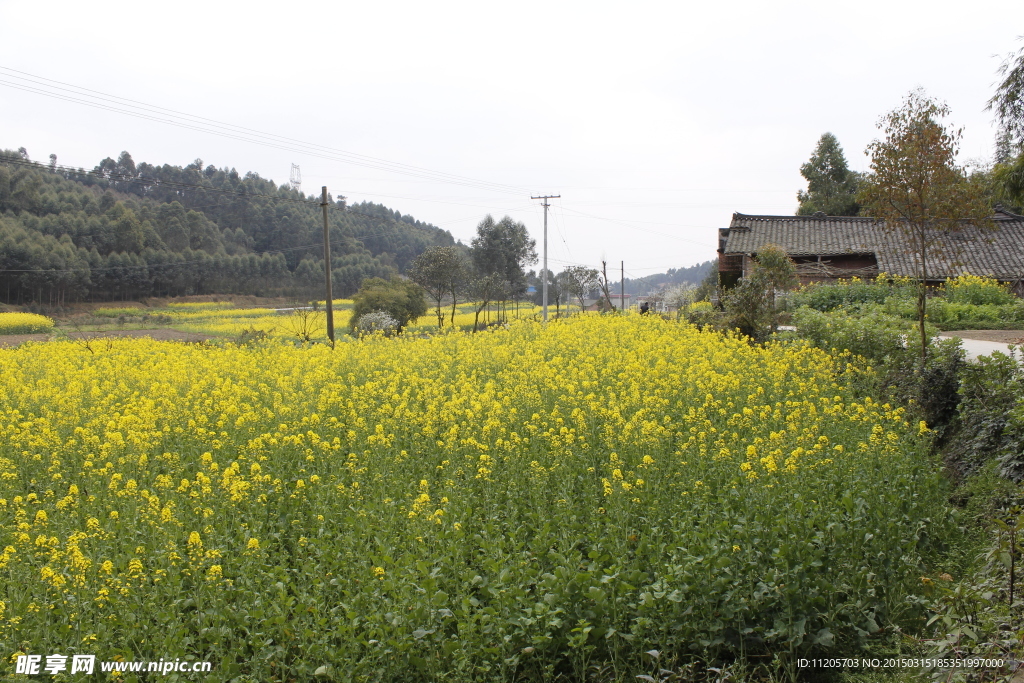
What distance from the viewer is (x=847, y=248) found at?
24422mm

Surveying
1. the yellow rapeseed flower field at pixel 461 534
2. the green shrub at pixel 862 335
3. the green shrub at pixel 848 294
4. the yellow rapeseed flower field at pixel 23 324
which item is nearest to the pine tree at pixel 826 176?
the green shrub at pixel 848 294

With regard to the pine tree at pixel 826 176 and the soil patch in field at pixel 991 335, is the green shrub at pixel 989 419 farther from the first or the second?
the pine tree at pixel 826 176

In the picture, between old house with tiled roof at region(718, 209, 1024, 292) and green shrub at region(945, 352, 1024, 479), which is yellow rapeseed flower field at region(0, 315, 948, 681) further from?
old house with tiled roof at region(718, 209, 1024, 292)

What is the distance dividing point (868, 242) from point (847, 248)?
119cm

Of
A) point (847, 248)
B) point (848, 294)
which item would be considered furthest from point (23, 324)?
point (847, 248)

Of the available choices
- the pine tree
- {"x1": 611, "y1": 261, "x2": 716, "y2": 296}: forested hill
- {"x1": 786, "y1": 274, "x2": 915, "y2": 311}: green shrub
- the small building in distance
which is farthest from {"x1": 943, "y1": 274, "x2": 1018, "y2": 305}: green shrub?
{"x1": 611, "y1": 261, "x2": 716, "y2": 296}: forested hill

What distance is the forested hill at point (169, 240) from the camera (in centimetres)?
3675

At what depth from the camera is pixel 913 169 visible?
9102 millimetres

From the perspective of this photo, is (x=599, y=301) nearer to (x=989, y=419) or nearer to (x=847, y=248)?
(x=847, y=248)

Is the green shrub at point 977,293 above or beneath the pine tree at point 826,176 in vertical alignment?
beneath

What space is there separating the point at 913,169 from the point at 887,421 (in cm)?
422

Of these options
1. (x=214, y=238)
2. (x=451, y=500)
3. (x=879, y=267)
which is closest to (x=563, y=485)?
(x=451, y=500)

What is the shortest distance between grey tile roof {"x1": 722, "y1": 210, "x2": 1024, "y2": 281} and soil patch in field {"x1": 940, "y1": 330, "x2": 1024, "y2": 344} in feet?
24.9

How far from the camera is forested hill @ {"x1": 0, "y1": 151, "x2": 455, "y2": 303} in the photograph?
3675 centimetres
